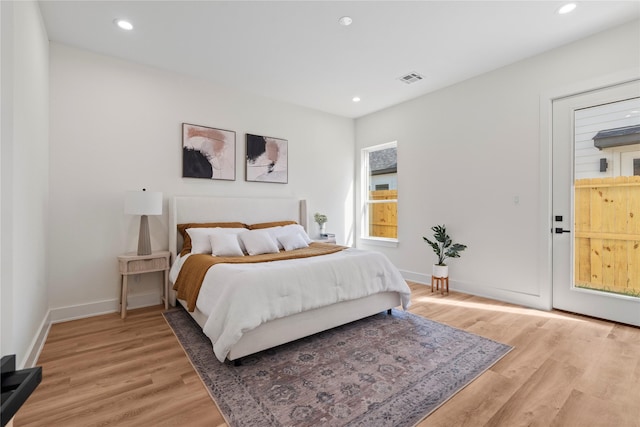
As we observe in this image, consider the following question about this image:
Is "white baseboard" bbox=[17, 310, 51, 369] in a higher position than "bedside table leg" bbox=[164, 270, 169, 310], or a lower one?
lower

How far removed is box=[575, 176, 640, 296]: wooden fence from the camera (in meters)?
2.76

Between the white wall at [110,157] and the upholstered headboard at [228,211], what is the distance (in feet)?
0.52

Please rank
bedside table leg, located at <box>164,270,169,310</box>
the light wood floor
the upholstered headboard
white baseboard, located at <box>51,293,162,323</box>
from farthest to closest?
1. the upholstered headboard
2. bedside table leg, located at <box>164,270,169,310</box>
3. white baseboard, located at <box>51,293,162,323</box>
4. the light wood floor

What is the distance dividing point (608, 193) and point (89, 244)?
17.3ft

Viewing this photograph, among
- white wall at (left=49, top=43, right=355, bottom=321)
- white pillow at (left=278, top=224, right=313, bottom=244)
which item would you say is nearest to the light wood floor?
white wall at (left=49, top=43, right=355, bottom=321)

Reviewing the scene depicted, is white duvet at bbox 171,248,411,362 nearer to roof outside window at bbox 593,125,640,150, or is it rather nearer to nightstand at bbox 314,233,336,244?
nightstand at bbox 314,233,336,244

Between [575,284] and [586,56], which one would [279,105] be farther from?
[575,284]

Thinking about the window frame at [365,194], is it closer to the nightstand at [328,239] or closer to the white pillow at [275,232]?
the nightstand at [328,239]

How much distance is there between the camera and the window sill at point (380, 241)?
487 cm

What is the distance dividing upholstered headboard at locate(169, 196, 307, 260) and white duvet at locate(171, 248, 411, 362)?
1.34 m

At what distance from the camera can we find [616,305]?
2.81m

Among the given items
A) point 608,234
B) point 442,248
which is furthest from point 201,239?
point 608,234

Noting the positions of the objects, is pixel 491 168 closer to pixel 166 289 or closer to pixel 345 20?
pixel 345 20

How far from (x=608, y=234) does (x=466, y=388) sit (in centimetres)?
233
